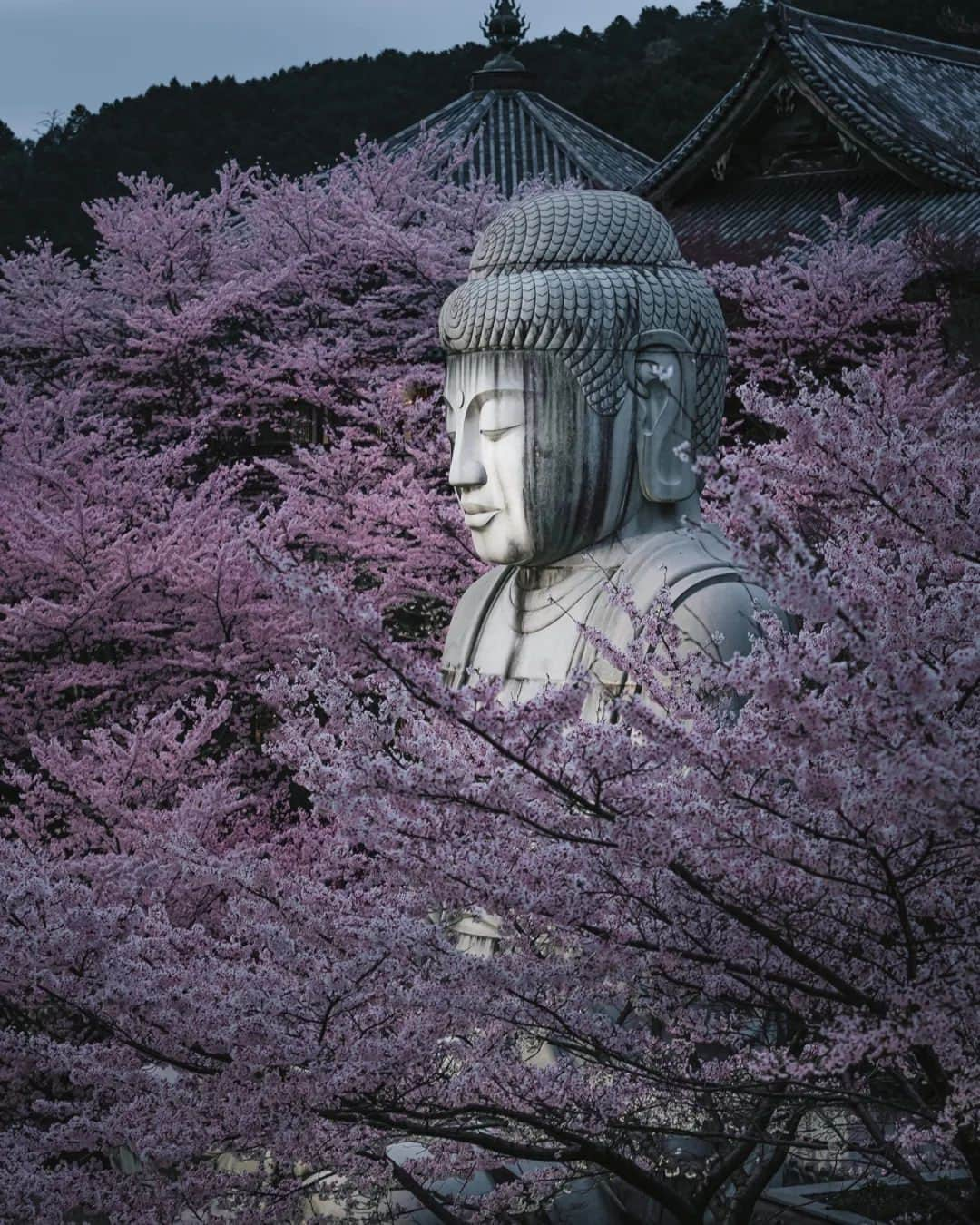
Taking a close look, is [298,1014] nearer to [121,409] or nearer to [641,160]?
[121,409]

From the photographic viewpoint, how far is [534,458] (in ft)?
15.6

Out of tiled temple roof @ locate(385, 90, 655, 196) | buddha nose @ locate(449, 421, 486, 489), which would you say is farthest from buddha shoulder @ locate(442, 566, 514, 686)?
tiled temple roof @ locate(385, 90, 655, 196)

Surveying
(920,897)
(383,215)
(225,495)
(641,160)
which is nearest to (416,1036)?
(920,897)

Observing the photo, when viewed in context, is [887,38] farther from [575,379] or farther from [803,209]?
[575,379]

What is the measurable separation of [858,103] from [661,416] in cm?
1478

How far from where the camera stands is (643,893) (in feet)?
9.12

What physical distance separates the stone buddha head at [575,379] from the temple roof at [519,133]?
1850cm

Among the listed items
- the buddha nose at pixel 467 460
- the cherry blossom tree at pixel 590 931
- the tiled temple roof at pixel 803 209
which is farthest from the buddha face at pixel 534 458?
the tiled temple roof at pixel 803 209

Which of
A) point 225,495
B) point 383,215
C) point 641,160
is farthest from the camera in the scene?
point 641,160

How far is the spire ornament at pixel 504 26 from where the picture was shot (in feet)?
84.7

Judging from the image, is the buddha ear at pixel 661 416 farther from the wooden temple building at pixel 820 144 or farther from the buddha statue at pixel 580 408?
the wooden temple building at pixel 820 144

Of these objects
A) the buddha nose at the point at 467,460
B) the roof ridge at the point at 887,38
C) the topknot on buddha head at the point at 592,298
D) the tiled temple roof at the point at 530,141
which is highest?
the roof ridge at the point at 887,38

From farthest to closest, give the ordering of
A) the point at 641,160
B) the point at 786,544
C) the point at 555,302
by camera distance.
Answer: the point at 641,160 → the point at 555,302 → the point at 786,544

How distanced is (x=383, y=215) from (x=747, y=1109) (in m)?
10.2
